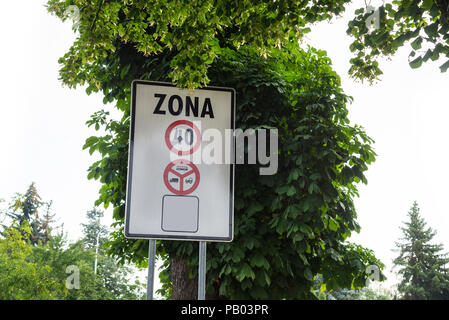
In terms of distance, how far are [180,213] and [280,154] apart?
14.5 feet

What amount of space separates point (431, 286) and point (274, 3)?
54531 mm

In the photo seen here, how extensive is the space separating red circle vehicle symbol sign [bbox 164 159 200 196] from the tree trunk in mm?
4430

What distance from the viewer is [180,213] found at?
11.2ft

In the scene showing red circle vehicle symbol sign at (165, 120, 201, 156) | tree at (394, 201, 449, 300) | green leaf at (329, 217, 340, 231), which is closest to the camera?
red circle vehicle symbol sign at (165, 120, 201, 156)

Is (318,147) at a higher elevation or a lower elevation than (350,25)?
lower

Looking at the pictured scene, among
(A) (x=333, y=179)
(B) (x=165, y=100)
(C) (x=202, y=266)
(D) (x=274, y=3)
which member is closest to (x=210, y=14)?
(D) (x=274, y=3)

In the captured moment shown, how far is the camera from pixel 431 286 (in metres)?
53.6

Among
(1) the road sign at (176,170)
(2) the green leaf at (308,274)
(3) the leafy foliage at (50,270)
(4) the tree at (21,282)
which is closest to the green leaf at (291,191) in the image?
(2) the green leaf at (308,274)

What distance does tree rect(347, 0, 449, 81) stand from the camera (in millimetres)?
5430

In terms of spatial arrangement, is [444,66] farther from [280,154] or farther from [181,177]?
[181,177]

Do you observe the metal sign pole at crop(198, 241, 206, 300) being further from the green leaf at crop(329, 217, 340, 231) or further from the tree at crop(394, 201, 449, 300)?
the tree at crop(394, 201, 449, 300)

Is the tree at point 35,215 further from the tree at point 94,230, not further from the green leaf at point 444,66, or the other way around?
the green leaf at point 444,66

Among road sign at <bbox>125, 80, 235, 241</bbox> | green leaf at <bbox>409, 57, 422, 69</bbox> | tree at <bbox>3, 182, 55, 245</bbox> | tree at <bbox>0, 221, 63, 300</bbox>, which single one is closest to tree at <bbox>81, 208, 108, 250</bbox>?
tree at <bbox>3, 182, 55, 245</bbox>
